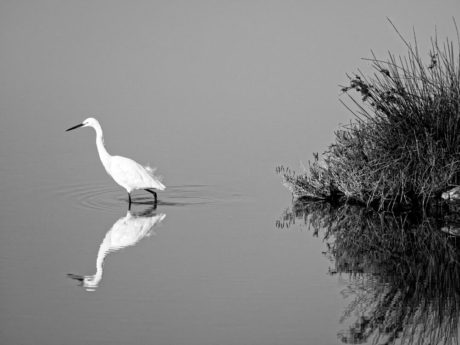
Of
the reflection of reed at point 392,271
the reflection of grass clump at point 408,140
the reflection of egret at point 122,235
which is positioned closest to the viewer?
the reflection of reed at point 392,271

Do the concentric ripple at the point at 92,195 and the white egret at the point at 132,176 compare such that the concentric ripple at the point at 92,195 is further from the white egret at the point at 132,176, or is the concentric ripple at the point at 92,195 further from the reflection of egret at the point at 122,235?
the reflection of egret at the point at 122,235

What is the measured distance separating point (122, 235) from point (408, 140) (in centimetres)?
374

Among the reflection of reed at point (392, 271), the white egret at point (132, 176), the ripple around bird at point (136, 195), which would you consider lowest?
A: the reflection of reed at point (392, 271)

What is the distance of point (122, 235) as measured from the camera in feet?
32.5

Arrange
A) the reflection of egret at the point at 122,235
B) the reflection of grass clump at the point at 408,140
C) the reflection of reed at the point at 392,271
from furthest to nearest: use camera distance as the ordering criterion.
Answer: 1. the reflection of grass clump at the point at 408,140
2. the reflection of egret at the point at 122,235
3. the reflection of reed at the point at 392,271

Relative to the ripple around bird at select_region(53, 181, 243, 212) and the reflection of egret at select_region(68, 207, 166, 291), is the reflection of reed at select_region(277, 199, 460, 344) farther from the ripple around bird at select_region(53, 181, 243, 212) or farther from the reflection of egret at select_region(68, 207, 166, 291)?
the reflection of egret at select_region(68, 207, 166, 291)

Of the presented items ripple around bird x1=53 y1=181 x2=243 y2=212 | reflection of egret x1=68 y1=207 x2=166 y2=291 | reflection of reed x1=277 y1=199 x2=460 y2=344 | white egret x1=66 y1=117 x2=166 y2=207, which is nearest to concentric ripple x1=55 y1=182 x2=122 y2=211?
ripple around bird x1=53 y1=181 x2=243 y2=212

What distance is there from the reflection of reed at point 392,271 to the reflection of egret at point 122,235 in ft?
5.38

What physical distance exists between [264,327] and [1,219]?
16.4 ft

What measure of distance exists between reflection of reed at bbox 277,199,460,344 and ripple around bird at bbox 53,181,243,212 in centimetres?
132

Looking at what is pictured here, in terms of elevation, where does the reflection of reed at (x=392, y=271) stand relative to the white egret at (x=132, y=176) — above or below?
below

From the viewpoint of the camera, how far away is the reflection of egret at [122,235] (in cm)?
804

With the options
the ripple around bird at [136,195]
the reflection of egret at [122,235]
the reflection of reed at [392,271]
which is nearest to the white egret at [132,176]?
the ripple around bird at [136,195]

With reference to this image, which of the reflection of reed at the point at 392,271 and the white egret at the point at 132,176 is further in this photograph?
the white egret at the point at 132,176
